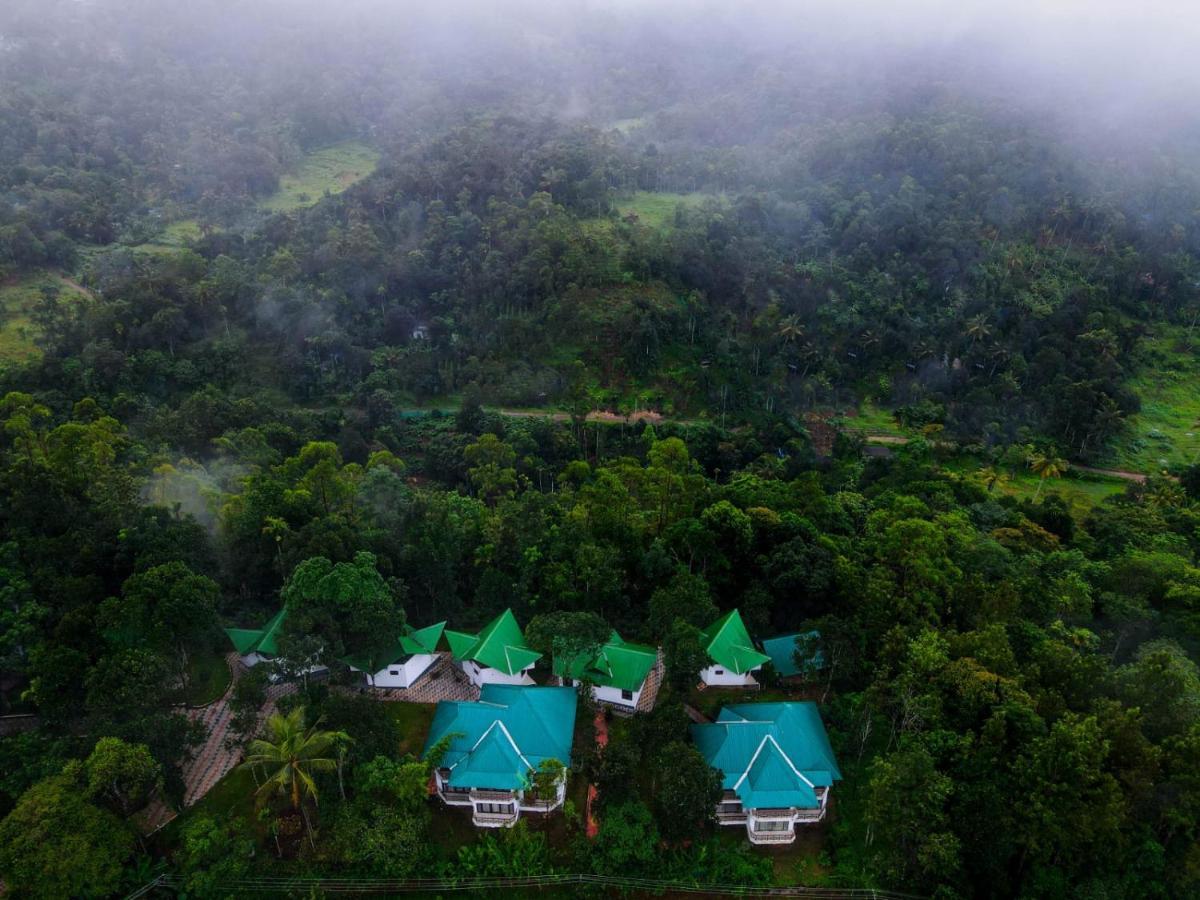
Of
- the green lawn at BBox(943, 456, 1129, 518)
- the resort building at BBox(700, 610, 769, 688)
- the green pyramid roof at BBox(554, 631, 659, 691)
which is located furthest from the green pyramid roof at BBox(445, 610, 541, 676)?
the green lawn at BBox(943, 456, 1129, 518)

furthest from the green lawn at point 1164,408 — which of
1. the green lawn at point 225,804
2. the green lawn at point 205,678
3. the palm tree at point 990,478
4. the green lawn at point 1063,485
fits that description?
the green lawn at point 225,804

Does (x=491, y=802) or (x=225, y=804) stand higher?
(x=491, y=802)

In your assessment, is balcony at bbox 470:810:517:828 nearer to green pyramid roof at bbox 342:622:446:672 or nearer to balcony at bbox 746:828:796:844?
green pyramid roof at bbox 342:622:446:672

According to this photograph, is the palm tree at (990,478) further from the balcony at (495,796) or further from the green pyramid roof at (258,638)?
the green pyramid roof at (258,638)

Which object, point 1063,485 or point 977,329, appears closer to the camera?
point 1063,485

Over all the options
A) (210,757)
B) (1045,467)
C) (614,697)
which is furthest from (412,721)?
(1045,467)

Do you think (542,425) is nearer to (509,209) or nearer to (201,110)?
(509,209)

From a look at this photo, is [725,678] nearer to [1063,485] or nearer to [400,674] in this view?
[400,674]
